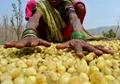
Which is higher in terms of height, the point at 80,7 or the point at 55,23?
the point at 80,7

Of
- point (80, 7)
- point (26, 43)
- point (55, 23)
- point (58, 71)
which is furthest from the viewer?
point (80, 7)

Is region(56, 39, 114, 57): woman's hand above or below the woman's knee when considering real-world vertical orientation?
below

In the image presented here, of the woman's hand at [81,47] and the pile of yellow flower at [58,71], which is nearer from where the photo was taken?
the pile of yellow flower at [58,71]

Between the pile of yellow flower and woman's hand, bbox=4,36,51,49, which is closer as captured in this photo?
the pile of yellow flower

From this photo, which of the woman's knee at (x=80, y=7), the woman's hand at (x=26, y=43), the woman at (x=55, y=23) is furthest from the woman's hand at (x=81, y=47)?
the woman's knee at (x=80, y=7)

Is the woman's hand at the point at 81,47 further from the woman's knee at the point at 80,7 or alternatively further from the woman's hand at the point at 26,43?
the woman's knee at the point at 80,7

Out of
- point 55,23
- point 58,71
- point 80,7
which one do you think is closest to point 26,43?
point 58,71

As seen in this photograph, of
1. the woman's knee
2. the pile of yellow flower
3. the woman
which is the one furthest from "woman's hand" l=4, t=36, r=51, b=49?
the woman's knee

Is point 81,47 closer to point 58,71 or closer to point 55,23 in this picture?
point 58,71

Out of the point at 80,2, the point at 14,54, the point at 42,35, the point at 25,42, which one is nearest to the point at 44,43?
the point at 25,42

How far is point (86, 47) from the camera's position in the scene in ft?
6.66

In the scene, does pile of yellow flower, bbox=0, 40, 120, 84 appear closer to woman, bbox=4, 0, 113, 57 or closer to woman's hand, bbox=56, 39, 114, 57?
woman's hand, bbox=56, 39, 114, 57

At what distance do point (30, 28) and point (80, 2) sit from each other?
151 centimetres

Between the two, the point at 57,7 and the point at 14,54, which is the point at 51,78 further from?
the point at 57,7
